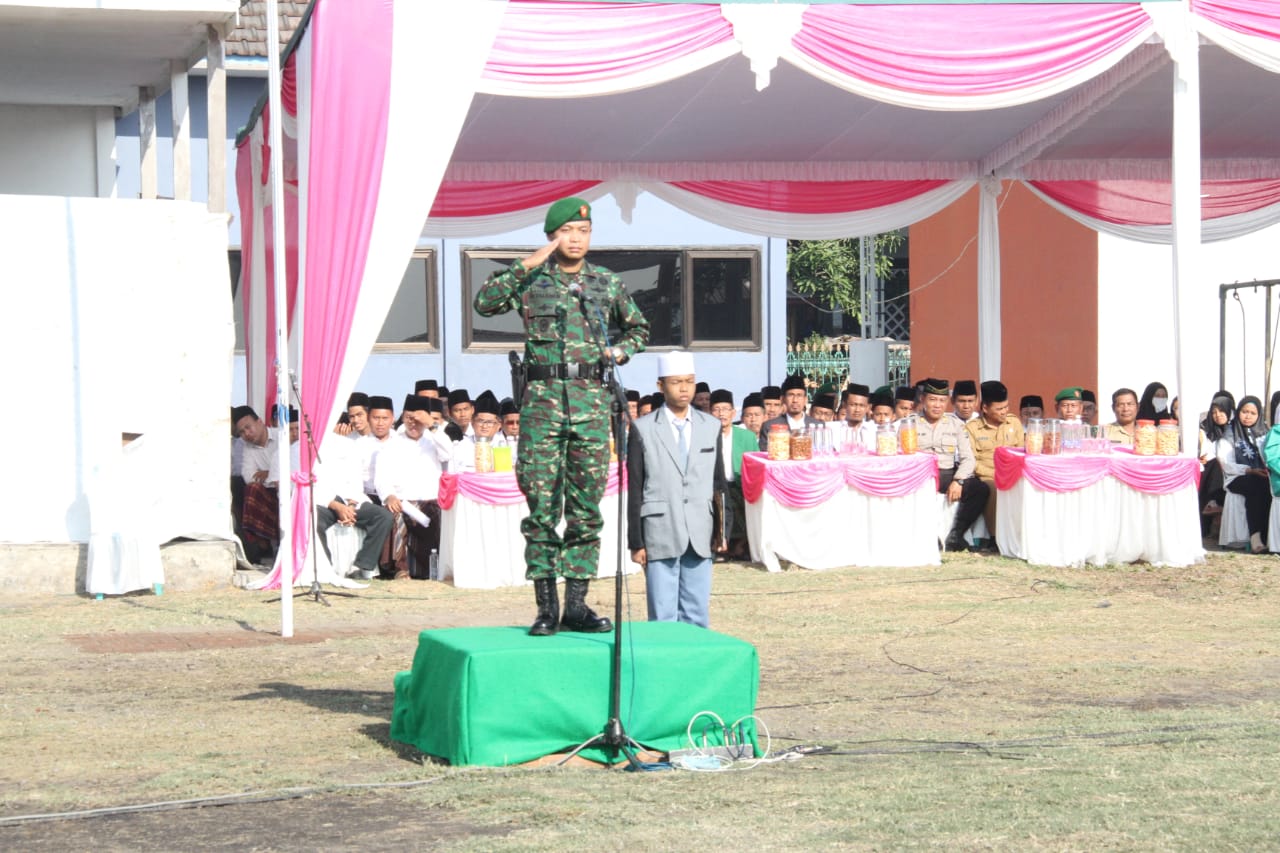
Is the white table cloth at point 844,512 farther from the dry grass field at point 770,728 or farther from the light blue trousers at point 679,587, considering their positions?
the light blue trousers at point 679,587

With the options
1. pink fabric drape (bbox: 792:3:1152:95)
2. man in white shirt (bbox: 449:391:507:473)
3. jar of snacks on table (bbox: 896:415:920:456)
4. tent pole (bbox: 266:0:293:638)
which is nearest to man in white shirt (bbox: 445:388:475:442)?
man in white shirt (bbox: 449:391:507:473)

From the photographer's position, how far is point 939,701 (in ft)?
21.8

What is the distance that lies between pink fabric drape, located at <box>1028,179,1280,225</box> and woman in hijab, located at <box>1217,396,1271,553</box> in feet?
11.1

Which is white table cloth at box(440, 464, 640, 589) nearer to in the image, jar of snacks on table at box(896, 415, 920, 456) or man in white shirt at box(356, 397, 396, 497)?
man in white shirt at box(356, 397, 396, 497)

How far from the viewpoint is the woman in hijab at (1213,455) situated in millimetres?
12734

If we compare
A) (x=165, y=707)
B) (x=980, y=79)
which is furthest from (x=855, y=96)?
(x=165, y=707)

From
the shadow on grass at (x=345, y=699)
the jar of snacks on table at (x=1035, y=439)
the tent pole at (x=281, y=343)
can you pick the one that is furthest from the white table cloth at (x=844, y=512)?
the shadow on grass at (x=345, y=699)

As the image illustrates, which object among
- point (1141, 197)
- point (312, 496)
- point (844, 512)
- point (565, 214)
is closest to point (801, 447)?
point (844, 512)

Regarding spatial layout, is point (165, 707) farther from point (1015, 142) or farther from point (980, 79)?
point (1015, 142)

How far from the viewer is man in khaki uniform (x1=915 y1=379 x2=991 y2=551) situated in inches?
474

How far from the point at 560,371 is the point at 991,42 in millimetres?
6640

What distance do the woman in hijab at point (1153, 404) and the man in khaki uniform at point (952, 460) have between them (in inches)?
77.0

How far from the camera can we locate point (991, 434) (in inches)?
487

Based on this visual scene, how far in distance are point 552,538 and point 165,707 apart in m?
1.93
